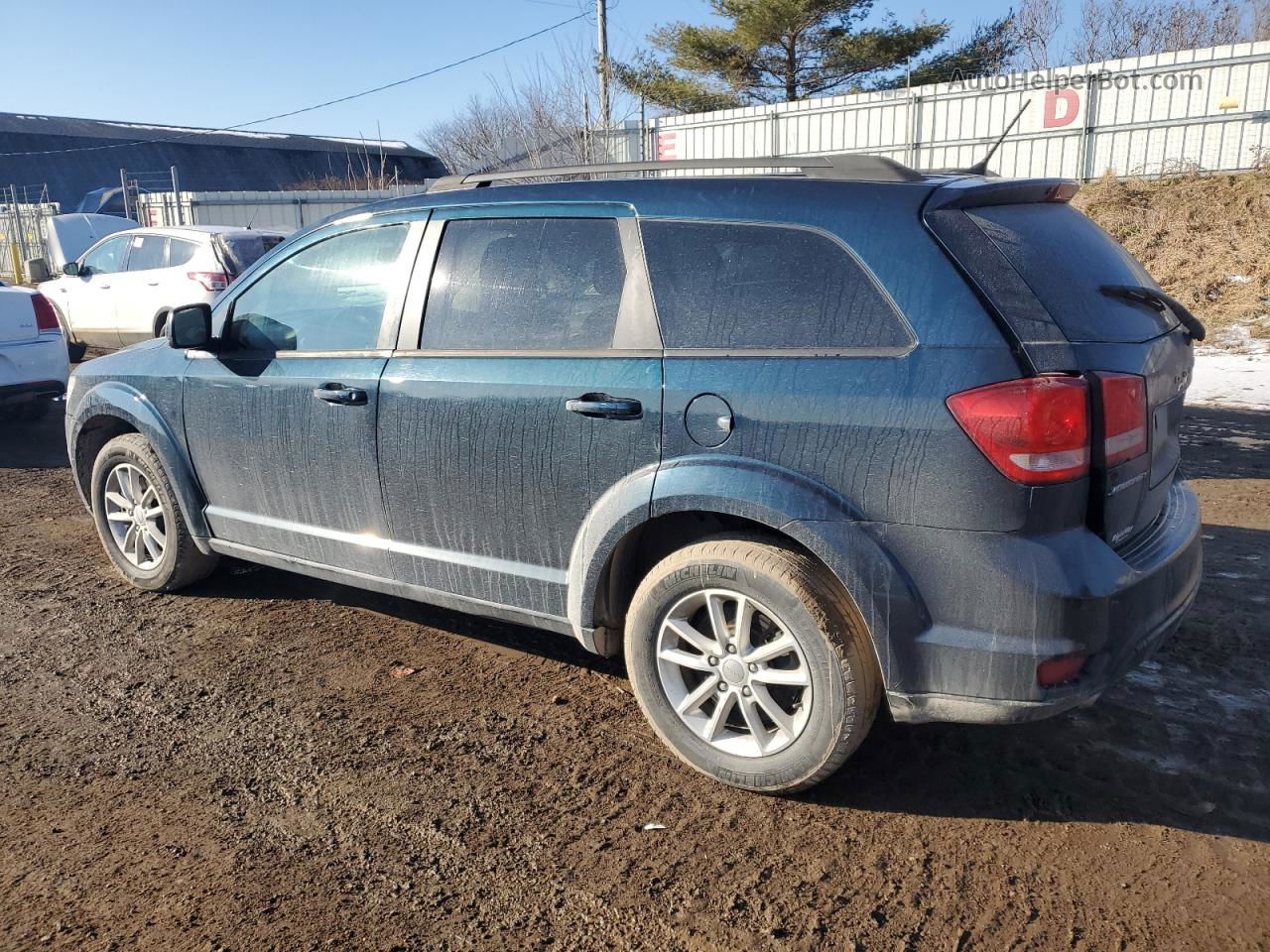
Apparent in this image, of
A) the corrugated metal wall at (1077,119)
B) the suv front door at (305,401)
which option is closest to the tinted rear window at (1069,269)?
the suv front door at (305,401)

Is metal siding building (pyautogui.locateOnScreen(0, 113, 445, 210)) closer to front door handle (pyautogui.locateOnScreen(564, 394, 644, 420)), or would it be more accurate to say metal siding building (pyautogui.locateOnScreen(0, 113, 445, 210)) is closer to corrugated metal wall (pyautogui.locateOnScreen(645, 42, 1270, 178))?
corrugated metal wall (pyautogui.locateOnScreen(645, 42, 1270, 178))

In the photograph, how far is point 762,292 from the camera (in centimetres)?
306

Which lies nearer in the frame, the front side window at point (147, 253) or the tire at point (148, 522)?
the tire at point (148, 522)

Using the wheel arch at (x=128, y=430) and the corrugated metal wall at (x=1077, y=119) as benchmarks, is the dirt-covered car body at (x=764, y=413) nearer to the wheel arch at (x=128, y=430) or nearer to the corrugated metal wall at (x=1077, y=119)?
the wheel arch at (x=128, y=430)

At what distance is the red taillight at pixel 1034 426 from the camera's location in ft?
8.55

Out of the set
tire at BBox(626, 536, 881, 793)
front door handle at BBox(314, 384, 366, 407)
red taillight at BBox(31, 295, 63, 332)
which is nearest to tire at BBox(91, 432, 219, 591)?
front door handle at BBox(314, 384, 366, 407)

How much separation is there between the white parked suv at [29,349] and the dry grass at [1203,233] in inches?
527

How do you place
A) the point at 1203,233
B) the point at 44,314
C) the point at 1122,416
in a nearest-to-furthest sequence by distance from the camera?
1. the point at 1122,416
2. the point at 44,314
3. the point at 1203,233

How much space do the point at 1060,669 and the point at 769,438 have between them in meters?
1.00

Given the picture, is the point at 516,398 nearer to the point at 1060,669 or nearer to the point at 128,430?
the point at 1060,669

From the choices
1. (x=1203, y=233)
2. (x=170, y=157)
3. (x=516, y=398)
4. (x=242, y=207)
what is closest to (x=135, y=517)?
(x=516, y=398)

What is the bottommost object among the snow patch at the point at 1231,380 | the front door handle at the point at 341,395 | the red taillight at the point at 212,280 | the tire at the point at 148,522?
the snow patch at the point at 1231,380

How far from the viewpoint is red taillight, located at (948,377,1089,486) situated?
2.61 m

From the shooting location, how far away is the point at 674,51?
28297mm
